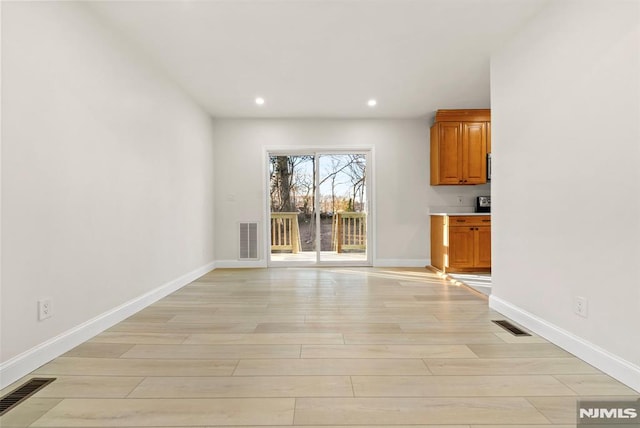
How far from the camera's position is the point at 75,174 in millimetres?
2182

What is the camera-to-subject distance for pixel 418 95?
13.9 feet

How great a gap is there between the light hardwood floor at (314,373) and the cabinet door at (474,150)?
2.67m

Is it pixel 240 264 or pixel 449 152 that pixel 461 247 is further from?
pixel 240 264

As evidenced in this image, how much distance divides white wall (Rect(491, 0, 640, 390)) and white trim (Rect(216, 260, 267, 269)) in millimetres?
3554

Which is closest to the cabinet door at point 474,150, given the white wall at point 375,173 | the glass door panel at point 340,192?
the white wall at point 375,173

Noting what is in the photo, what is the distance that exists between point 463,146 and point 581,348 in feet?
11.7

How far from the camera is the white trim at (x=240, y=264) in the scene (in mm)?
5270

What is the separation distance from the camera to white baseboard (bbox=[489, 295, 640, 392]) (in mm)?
1651

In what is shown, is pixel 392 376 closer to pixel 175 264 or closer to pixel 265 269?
pixel 175 264

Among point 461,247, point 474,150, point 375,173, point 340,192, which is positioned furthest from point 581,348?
point 340,192

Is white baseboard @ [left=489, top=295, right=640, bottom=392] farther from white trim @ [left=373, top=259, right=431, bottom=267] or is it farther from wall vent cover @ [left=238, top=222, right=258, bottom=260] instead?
wall vent cover @ [left=238, top=222, right=258, bottom=260]

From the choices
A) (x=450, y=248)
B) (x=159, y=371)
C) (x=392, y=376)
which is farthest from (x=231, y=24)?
(x=450, y=248)

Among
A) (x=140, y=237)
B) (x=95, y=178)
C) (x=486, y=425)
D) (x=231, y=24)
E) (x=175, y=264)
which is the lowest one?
(x=486, y=425)

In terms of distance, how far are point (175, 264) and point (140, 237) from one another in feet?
2.83
